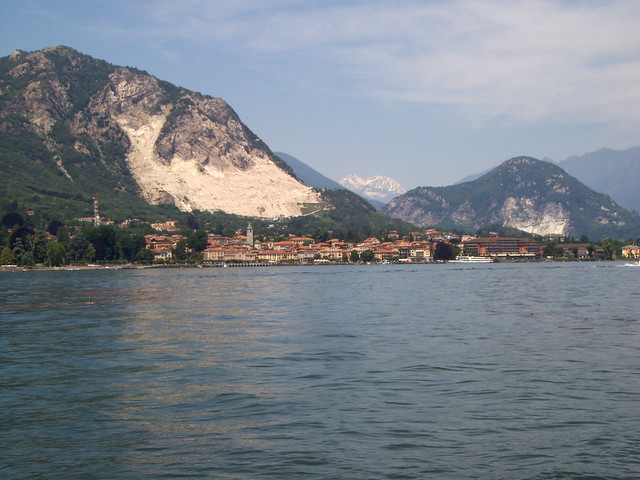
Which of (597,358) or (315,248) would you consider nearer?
(597,358)

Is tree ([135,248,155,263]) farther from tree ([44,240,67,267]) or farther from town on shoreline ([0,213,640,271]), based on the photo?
tree ([44,240,67,267])

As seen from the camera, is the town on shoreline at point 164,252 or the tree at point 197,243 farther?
the tree at point 197,243

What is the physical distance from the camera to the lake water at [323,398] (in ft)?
43.7

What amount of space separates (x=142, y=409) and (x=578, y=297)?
4194 centimetres

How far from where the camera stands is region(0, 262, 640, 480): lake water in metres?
13.3

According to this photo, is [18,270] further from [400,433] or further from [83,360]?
[400,433]

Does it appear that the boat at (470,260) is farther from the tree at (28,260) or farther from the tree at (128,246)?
the tree at (28,260)

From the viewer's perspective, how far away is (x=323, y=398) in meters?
18.4

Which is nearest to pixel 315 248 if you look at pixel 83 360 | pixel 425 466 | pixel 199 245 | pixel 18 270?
pixel 199 245

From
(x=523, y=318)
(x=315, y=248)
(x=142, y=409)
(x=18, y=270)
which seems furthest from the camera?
(x=315, y=248)

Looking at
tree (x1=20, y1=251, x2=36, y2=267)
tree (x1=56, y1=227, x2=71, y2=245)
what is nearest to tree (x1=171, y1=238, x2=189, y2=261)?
tree (x1=56, y1=227, x2=71, y2=245)

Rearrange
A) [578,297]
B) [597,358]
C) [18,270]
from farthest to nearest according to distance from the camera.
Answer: [18,270], [578,297], [597,358]

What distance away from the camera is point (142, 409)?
57.2ft

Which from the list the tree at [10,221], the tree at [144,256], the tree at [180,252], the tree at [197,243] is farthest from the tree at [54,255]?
the tree at [197,243]
